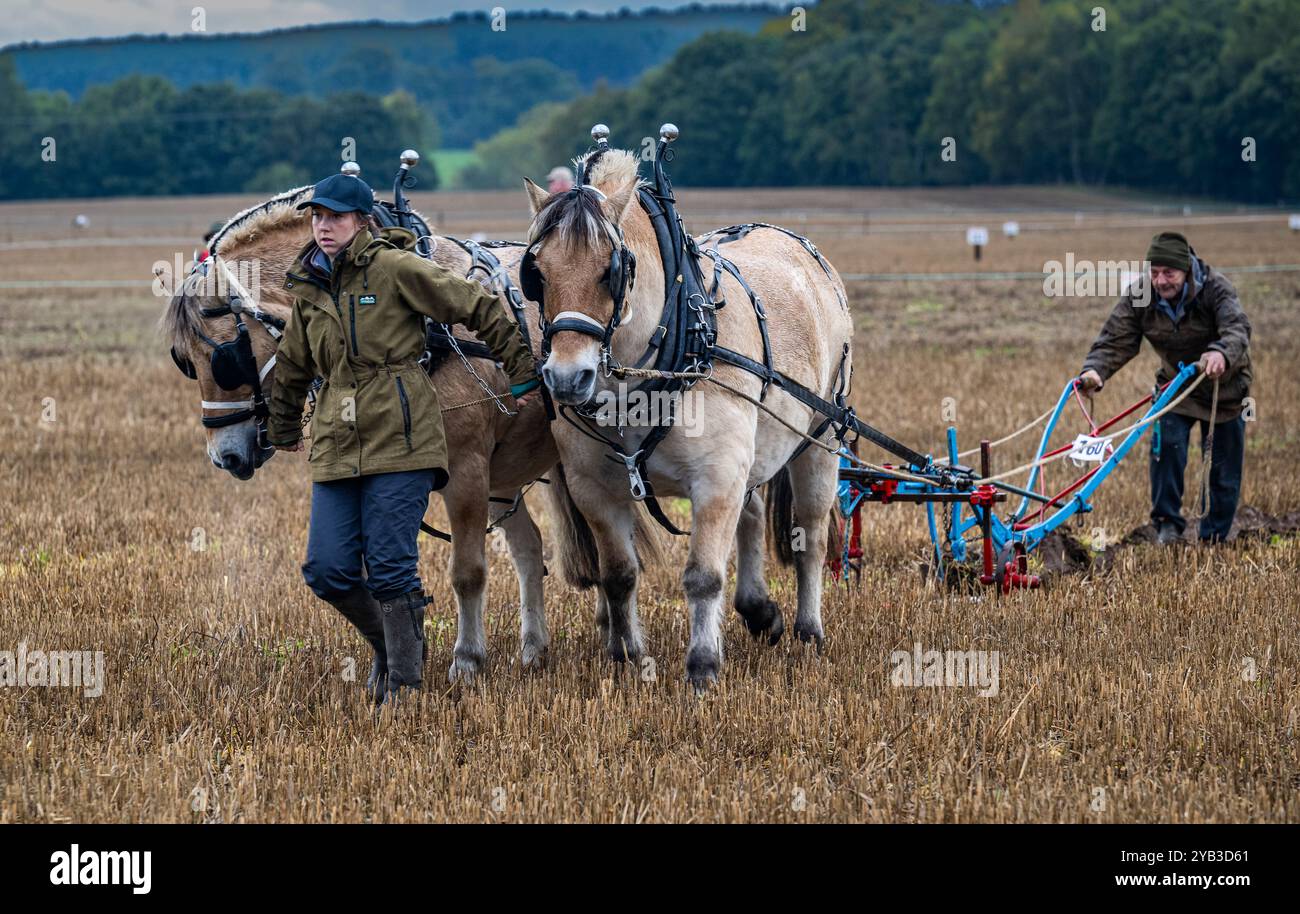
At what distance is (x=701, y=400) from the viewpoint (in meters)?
5.65

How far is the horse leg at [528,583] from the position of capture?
21.9 ft

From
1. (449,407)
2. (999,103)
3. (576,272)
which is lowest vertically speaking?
(449,407)

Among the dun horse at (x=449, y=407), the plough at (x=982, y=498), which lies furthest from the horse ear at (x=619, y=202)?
the plough at (x=982, y=498)

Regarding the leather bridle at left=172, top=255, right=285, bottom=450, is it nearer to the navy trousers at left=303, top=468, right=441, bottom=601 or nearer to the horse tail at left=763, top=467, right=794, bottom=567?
the navy trousers at left=303, top=468, right=441, bottom=601

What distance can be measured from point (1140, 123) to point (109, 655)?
7456 centimetres

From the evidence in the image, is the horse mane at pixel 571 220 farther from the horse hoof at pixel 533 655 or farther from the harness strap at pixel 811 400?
the horse hoof at pixel 533 655

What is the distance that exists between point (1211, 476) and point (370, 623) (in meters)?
5.51

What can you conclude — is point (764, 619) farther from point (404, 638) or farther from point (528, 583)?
point (404, 638)

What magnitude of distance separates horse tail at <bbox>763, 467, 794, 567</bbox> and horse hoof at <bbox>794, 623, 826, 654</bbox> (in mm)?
472

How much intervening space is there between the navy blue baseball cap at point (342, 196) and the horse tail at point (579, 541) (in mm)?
1893

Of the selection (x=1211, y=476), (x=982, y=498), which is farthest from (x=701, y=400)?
(x=1211, y=476)

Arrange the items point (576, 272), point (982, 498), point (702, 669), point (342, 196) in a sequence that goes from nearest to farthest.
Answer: point (576, 272), point (342, 196), point (702, 669), point (982, 498)

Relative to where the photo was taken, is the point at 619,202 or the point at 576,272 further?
the point at 619,202
